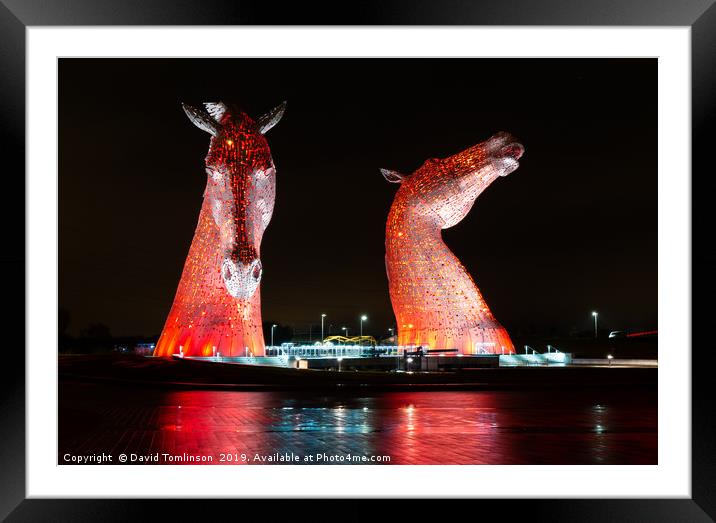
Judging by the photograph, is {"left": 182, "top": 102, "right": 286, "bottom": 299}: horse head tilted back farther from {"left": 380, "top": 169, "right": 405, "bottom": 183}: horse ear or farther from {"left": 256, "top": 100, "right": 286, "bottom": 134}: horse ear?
{"left": 380, "top": 169, "right": 405, "bottom": 183}: horse ear

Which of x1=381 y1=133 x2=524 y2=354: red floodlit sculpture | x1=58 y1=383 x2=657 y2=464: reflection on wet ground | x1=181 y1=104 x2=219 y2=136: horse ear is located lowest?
x1=58 y1=383 x2=657 y2=464: reflection on wet ground

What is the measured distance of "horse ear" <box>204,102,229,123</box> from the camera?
22.6 metres

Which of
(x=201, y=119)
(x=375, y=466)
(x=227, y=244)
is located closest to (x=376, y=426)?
(x=375, y=466)

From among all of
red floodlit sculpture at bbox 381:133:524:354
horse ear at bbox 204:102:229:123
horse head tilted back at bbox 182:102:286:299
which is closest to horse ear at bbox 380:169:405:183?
red floodlit sculpture at bbox 381:133:524:354

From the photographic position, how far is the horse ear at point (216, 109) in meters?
22.6

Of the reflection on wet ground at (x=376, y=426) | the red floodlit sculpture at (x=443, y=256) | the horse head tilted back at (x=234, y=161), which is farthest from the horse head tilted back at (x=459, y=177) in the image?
the reflection on wet ground at (x=376, y=426)

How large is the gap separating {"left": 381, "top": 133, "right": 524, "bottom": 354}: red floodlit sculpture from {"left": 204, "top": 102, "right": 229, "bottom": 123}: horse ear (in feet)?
26.1

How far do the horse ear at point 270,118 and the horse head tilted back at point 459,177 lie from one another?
6345 mm
